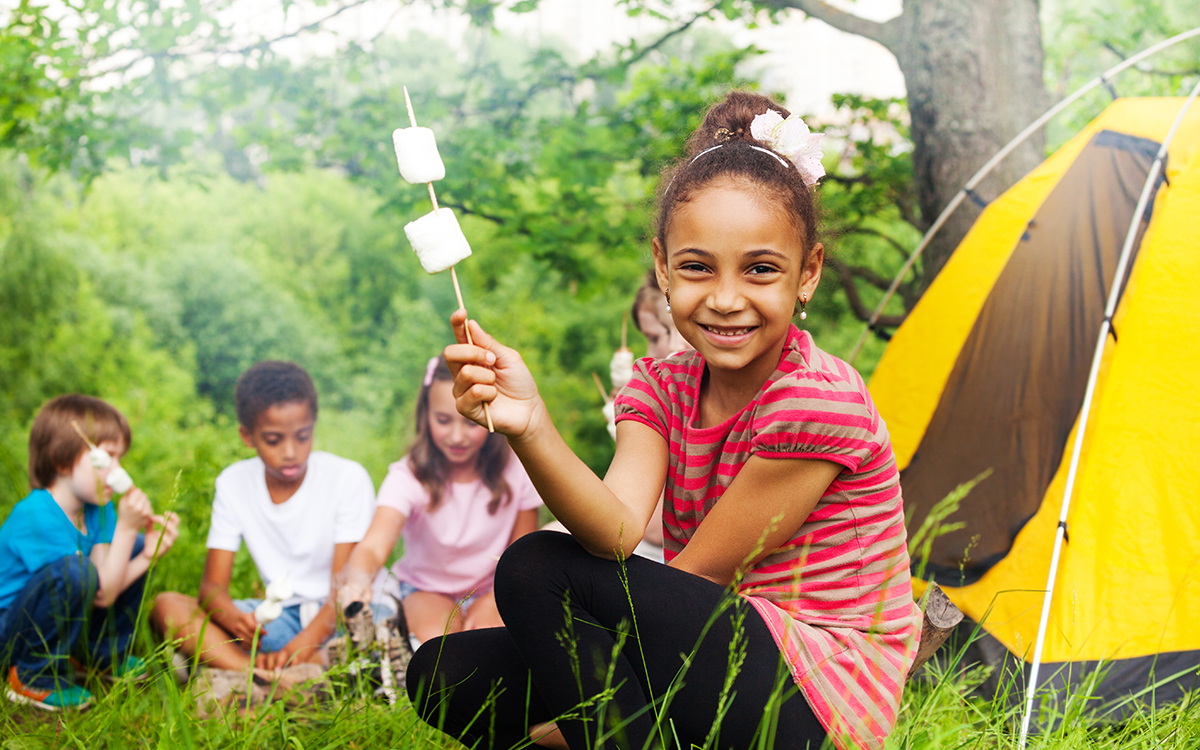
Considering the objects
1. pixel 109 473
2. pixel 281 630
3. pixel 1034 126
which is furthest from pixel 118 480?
pixel 1034 126

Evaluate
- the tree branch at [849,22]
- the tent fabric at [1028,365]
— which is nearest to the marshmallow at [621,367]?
the tent fabric at [1028,365]

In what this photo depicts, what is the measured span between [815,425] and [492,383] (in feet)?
1.46

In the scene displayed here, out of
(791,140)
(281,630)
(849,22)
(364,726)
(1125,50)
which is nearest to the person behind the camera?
(791,140)

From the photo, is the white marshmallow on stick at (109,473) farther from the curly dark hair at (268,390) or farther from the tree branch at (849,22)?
the tree branch at (849,22)

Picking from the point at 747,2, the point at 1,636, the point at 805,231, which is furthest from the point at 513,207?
the point at 805,231

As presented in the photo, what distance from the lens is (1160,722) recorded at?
1.75 metres

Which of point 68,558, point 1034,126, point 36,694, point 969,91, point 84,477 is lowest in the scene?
point 36,694

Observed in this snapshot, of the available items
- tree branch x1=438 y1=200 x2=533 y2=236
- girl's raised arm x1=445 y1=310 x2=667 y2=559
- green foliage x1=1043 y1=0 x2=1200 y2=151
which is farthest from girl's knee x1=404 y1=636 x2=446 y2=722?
tree branch x1=438 y1=200 x2=533 y2=236

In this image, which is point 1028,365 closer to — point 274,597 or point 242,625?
point 274,597

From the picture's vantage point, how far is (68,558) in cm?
218

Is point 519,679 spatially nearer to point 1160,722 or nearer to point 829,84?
point 1160,722

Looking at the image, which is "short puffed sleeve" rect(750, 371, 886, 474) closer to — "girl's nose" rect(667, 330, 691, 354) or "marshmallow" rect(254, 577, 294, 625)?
"girl's nose" rect(667, 330, 691, 354)

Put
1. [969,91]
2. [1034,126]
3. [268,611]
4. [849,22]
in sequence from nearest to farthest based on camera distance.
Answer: [268,611]
[1034,126]
[969,91]
[849,22]

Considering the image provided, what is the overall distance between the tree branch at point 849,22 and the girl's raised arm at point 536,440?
3139 mm
